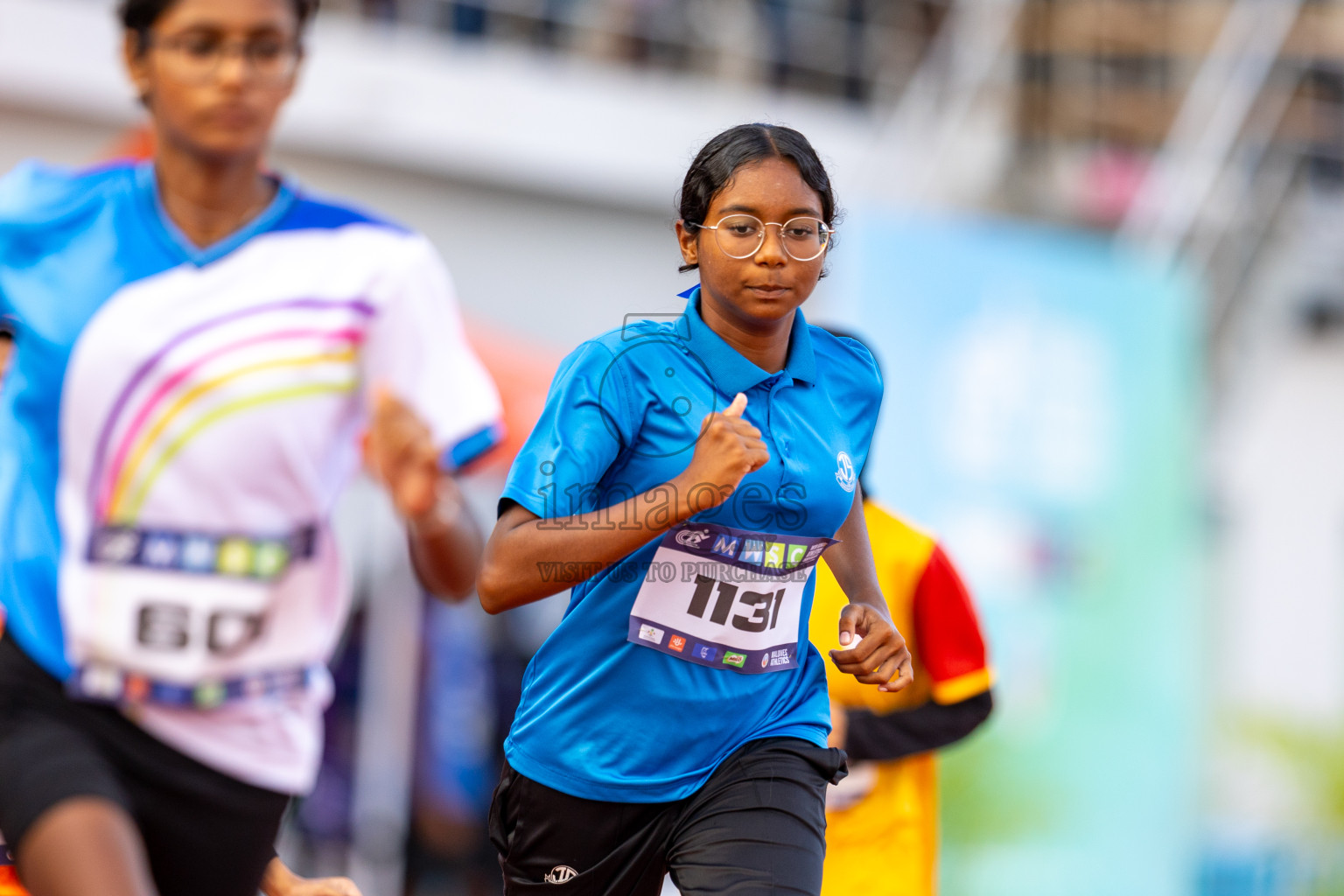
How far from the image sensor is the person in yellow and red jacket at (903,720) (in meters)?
3.58

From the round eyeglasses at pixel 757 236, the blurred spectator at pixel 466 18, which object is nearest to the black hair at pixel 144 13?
the round eyeglasses at pixel 757 236

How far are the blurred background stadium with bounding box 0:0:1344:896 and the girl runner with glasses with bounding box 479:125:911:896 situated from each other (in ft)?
10.3

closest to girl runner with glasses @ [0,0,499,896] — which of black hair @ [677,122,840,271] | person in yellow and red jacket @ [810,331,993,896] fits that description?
black hair @ [677,122,840,271]

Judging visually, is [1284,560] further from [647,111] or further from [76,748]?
[76,748]

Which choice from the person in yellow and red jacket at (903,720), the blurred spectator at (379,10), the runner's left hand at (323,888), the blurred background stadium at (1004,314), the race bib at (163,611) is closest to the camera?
the race bib at (163,611)

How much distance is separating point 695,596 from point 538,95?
9.62 m

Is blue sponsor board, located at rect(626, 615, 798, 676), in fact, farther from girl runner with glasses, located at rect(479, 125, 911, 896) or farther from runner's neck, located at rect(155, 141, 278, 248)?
runner's neck, located at rect(155, 141, 278, 248)

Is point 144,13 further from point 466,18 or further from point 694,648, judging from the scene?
point 466,18

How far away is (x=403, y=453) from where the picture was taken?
2.34 metres

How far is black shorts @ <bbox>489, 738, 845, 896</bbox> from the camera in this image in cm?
242

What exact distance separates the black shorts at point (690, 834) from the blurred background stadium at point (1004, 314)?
329 centimetres

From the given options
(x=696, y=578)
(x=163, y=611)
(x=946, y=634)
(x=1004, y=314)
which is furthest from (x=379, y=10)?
(x=696, y=578)

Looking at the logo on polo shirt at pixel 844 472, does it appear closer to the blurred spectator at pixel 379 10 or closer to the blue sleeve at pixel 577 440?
the blue sleeve at pixel 577 440

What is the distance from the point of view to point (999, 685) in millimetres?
7715
